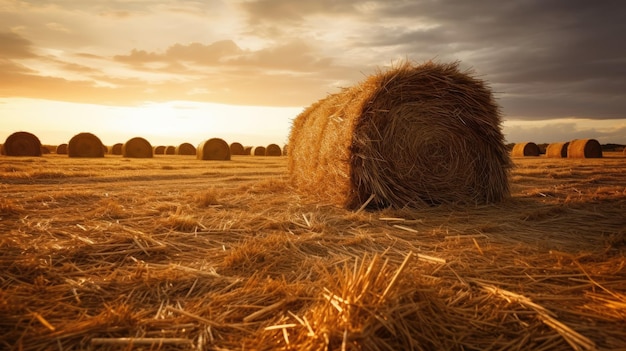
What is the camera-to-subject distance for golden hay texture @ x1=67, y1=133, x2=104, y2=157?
773 inches

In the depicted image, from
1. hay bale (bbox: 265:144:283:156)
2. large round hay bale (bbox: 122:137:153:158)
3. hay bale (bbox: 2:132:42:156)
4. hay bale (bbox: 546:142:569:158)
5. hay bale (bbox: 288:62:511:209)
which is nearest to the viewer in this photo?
hay bale (bbox: 288:62:511:209)

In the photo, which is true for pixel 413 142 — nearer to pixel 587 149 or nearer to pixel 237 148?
pixel 587 149

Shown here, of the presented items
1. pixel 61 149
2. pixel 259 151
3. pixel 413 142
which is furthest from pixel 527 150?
pixel 61 149

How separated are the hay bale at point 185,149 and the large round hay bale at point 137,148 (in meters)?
7.67

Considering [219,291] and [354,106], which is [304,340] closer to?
[219,291]

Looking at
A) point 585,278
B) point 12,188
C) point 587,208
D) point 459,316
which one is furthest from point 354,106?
point 12,188

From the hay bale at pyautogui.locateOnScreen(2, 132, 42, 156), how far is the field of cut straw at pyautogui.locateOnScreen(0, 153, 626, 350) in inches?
723

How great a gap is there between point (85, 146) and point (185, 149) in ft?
33.1

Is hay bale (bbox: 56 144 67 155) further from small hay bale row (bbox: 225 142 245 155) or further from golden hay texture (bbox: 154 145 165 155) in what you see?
small hay bale row (bbox: 225 142 245 155)

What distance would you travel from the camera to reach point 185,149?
1172 inches

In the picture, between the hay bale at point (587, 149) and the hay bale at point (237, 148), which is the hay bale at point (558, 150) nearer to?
the hay bale at point (587, 149)

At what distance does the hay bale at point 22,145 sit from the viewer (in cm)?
1911

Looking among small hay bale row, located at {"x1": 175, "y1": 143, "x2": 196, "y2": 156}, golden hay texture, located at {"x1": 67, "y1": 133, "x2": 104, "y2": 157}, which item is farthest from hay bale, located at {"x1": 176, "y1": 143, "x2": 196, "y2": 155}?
golden hay texture, located at {"x1": 67, "y1": 133, "x2": 104, "y2": 157}

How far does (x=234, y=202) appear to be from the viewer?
579cm
